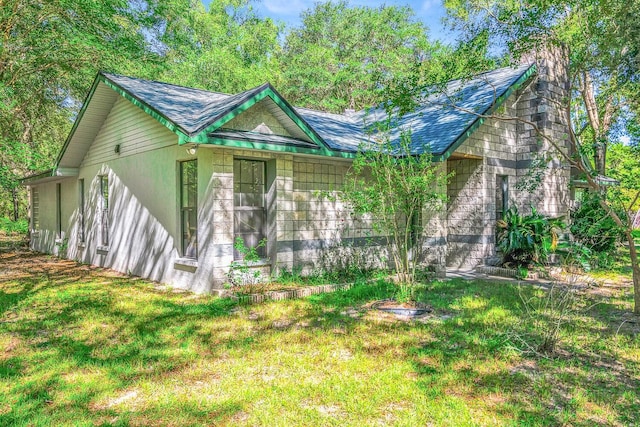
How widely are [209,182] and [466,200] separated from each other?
706 centimetres

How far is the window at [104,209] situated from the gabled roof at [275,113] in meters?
1.40

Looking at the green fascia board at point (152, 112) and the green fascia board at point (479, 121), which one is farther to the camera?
the green fascia board at point (479, 121)

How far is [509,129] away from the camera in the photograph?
1188 centimetres

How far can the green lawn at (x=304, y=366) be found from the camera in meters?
3.43

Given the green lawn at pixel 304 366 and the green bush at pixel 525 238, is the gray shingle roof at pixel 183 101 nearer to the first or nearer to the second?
the green lawn at pixel 304 366

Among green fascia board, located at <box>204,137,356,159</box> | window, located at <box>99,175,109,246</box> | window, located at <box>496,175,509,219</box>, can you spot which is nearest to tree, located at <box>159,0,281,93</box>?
window, located at <box>99,175,109,246</box>

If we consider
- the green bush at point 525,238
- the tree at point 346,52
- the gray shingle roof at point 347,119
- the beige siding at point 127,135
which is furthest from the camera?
the tree at point 346,52

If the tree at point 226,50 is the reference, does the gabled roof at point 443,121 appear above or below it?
below

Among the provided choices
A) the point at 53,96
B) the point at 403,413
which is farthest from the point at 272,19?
the point at 403,413

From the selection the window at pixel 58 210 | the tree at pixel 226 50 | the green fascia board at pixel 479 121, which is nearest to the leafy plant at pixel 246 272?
the green fascia board at pixel 479 121

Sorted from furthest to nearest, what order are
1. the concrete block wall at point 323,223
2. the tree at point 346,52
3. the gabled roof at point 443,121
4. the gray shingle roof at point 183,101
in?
1. the tree at point 346,52
2. the gabled roof at point 443,121
3. the concrete block wall at point 323,223
4. the gray shingle roof at point 183,101

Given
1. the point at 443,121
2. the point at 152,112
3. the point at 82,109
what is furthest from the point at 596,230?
the point at 82,109

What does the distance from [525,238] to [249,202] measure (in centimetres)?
656

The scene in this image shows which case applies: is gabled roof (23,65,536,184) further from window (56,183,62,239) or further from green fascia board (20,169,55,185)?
window (56,183,62,239)
